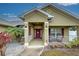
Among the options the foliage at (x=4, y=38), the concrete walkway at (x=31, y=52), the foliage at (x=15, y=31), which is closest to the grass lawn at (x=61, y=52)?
the concrete walkway at (x=31, y=52)

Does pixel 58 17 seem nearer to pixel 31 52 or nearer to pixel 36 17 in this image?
pixel 36 17

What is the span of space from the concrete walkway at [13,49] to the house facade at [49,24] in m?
0.17

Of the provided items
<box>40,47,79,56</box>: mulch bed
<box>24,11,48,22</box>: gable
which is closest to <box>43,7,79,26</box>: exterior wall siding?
<box>24,11,48,22</box>: gable

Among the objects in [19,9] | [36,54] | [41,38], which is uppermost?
[19,9]

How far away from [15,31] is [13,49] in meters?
0.36

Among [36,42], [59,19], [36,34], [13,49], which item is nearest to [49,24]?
[59,19]

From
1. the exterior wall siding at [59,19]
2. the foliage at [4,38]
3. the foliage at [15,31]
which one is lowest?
the foliage at [4,38]

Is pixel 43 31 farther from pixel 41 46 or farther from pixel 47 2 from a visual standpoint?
pixel 47 2

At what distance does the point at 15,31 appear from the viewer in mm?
4355

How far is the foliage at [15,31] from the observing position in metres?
4.32

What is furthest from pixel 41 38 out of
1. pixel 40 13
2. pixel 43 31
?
pixel 40 13

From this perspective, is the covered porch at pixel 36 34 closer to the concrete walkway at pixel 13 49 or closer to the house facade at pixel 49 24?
the house facade at pixel 49 24

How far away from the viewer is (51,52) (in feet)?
14.3

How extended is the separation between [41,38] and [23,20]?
0.51 meters
